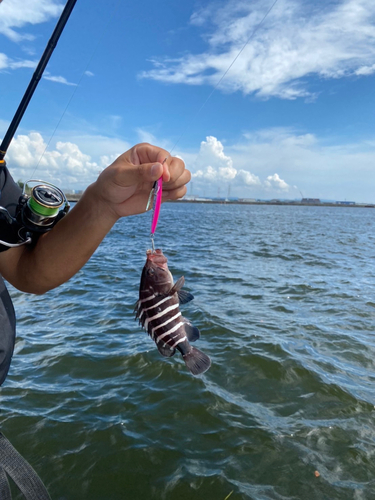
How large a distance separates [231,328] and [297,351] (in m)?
1.59

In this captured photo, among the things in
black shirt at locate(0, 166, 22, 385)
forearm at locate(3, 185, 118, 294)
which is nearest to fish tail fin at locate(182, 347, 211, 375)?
forearm at locate(3, 185, 118, 294)

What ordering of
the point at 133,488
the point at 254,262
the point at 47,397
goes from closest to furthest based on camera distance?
1. the point at 133,488
2. the point at 47,397
3. the point at 254,262

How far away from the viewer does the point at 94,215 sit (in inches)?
88.2

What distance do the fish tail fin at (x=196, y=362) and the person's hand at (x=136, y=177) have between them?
1.00 metres

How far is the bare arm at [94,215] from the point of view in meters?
2.03

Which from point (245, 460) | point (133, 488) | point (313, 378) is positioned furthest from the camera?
point (313, 378)

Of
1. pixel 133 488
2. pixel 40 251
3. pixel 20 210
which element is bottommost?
pixel 133 488

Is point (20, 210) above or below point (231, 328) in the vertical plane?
above

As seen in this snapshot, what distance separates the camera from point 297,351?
6.98 m

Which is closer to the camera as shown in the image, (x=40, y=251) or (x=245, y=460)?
(x=40, y=251)

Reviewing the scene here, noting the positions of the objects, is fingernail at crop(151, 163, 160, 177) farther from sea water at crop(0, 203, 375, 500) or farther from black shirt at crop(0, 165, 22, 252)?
sea water at crop(0, 203, 375, 500)

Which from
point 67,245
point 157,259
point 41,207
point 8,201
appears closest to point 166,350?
point 157,259

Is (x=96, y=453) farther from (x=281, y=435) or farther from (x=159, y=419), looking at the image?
(x=281, y=435)

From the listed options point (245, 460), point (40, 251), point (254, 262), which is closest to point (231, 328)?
point (245, 460)
